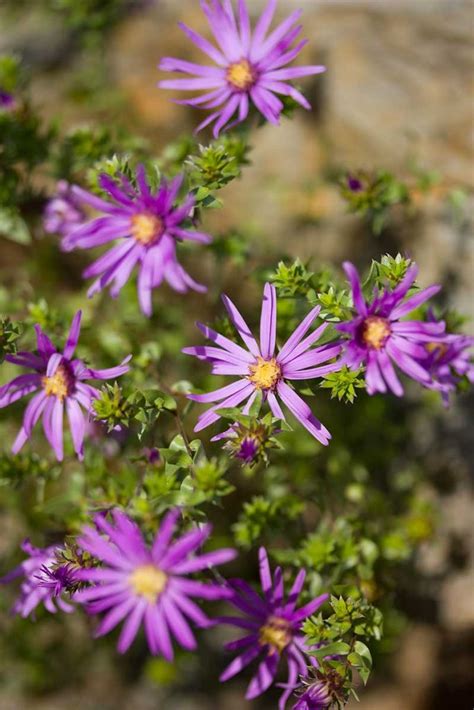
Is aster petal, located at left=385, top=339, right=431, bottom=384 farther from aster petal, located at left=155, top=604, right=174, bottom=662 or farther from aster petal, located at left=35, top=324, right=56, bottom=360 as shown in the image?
aster petal, located at left=35, top=324, right=56, bottom=360

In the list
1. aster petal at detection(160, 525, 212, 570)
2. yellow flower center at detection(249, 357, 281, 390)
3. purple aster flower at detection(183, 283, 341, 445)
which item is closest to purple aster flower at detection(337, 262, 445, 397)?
purple aster flower at detection(183, 283, 341, 445)

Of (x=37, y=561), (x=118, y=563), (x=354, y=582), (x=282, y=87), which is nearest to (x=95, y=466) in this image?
(x=37, y=561)

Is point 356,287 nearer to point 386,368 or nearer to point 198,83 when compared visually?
point 386,368

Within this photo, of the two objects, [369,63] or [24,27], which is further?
[24,27]

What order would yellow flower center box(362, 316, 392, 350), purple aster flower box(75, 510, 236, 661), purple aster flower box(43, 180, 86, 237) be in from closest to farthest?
purple aster flower box(75, 510, 236, 661) → yellow flower center box(362, 316, 392, 350) → purple aster flower box(43, 180, 86, 237)

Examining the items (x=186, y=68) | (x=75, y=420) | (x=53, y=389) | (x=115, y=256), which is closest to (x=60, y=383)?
(x=53, y=389)

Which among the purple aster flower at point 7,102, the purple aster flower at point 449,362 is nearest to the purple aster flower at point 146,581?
the purple aster flower at point 449,362

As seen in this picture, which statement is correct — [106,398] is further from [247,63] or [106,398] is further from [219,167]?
[247,63]

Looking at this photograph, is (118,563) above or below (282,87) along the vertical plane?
below
